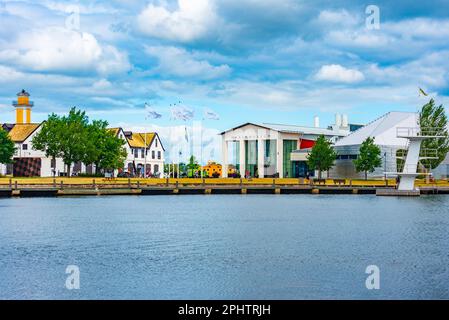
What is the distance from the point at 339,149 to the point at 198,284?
393ft

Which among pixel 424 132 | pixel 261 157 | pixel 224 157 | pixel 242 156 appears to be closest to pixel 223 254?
pixel 424 132

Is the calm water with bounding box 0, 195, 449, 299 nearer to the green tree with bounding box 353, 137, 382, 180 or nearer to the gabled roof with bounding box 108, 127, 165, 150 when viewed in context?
the green tree with bounding box 353, 137, 382, 180

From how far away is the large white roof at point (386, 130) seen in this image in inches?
5602

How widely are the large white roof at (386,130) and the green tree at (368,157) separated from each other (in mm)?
6733

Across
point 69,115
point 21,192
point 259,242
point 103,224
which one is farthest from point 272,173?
point 259,242

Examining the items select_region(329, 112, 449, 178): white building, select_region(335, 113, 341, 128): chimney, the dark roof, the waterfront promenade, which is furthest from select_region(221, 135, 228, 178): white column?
the dark roof

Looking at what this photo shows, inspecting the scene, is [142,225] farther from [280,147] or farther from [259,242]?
[280,147]

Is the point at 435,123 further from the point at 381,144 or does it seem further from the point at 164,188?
the point at 164,188

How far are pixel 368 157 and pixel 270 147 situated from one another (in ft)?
101

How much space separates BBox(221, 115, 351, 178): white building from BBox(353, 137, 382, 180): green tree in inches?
755

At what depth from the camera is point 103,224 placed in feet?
197

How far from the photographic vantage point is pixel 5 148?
134 meters

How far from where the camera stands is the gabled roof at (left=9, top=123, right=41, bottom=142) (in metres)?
145

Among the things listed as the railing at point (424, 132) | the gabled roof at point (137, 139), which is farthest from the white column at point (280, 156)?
the gabled roof at point (137, 139)
